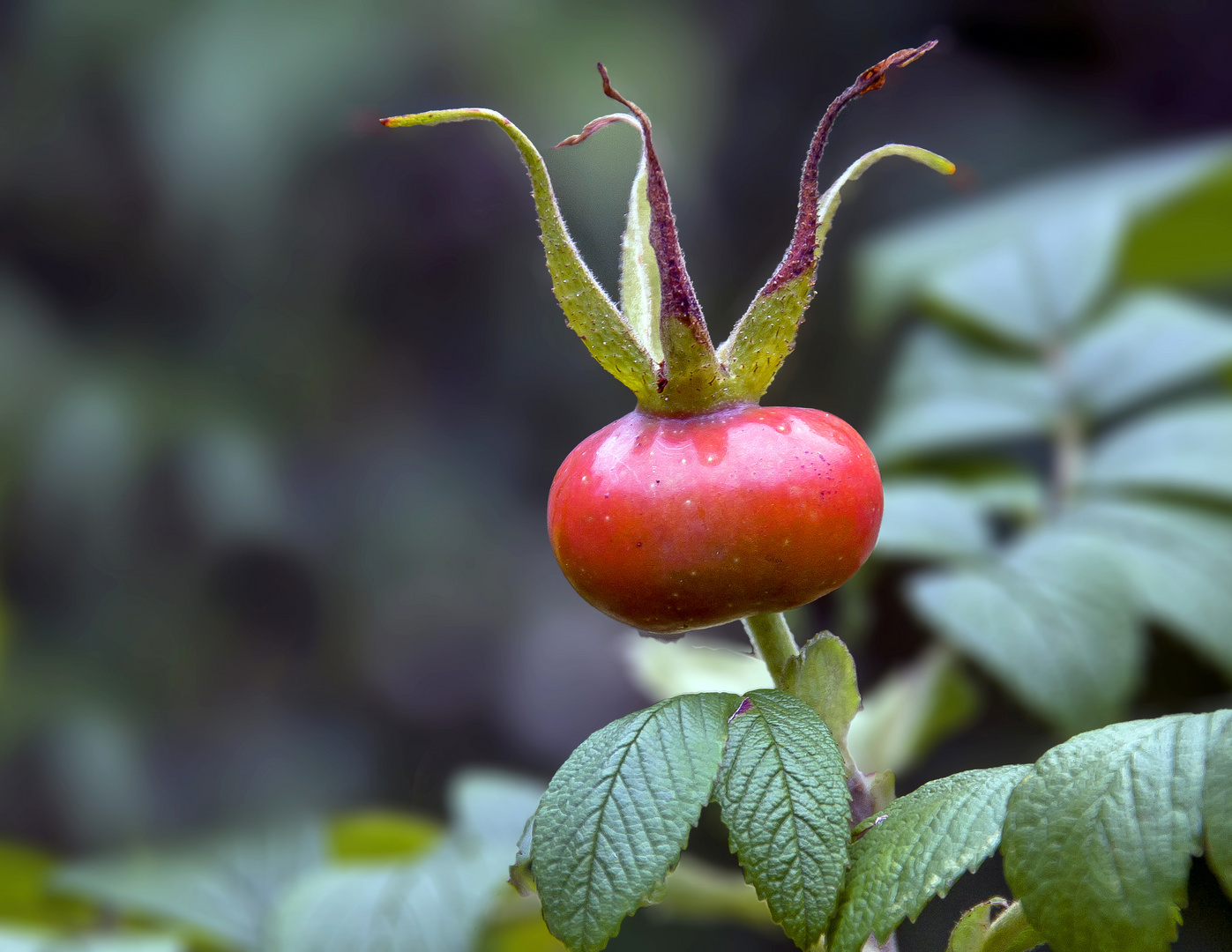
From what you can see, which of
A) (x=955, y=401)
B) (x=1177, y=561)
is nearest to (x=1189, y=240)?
(x=955, y=401)

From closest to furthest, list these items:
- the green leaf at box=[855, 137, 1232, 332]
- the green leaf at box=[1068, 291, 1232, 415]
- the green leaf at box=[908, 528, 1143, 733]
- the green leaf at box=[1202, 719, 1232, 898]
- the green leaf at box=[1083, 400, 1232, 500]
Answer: the green leaf at box=[1202, 719, 1232, 898]
the green leaf at box=[908, 528, 1143, 733]
the green leaf at box=[1083, 400, 1232, 500]
the green leaf at box=[1068, 291, 1232, 415]
the green leaf at box=[855, 137, 1232, 332]

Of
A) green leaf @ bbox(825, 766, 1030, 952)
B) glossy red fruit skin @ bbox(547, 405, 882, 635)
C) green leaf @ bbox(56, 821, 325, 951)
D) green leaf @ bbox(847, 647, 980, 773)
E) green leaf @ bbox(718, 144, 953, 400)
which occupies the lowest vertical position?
green leaf @ bbox(847, 647, 980, 773)

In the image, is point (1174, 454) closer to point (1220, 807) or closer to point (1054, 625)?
point (1054, 625)

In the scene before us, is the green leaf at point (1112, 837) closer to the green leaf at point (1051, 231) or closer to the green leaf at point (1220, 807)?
the green leaf at point (1220, 807)

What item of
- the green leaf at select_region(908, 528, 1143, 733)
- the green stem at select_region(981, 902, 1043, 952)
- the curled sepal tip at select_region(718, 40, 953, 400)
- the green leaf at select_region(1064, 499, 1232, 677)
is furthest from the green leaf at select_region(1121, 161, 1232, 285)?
the green stem at select_region(981, 902, 1043, 952)

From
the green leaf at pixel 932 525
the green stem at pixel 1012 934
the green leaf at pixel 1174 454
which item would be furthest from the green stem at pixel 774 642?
the green leaf at pixel 1174 454

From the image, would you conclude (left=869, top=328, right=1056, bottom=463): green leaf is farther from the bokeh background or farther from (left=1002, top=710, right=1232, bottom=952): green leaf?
(left=1002, top=710, right=1232, bottom=952): green leaf
